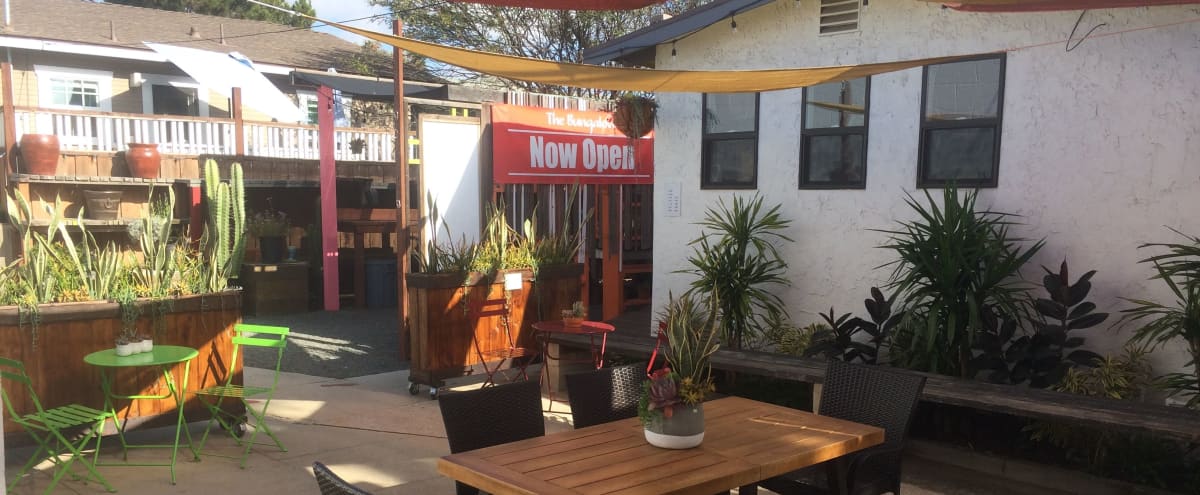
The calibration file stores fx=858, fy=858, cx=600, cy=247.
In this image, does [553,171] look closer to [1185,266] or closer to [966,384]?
[966,384]

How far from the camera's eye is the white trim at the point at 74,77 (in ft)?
47.9

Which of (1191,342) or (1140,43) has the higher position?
(1140,43)

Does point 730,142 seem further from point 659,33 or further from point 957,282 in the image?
point 957,282

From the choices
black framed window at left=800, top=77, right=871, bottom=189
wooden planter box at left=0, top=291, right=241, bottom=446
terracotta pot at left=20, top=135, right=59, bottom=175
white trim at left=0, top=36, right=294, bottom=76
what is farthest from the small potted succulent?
black framed window at left=800, top=77, right=871, bottom=189

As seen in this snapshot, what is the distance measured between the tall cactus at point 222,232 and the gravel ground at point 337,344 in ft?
3.31

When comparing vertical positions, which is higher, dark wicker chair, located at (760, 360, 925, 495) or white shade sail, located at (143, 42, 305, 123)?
white shade sail, located at (143, 42, 305, 123)

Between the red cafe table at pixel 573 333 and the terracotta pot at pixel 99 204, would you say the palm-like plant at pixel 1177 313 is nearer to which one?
the red cafe table at pixel 573 333

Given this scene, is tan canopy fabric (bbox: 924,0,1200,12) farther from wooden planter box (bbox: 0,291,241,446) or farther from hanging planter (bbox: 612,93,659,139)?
wooden planter box (bbox: 0,291,241,446)

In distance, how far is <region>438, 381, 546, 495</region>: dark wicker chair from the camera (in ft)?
10.9

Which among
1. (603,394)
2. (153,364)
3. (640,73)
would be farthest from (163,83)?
(603,394)

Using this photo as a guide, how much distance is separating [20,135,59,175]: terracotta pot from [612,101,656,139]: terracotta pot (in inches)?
312

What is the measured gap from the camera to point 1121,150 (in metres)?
5.13

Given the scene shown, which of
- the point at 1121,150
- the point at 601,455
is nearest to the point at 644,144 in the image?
the point at 1121,150

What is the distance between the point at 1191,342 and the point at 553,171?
6044mm
